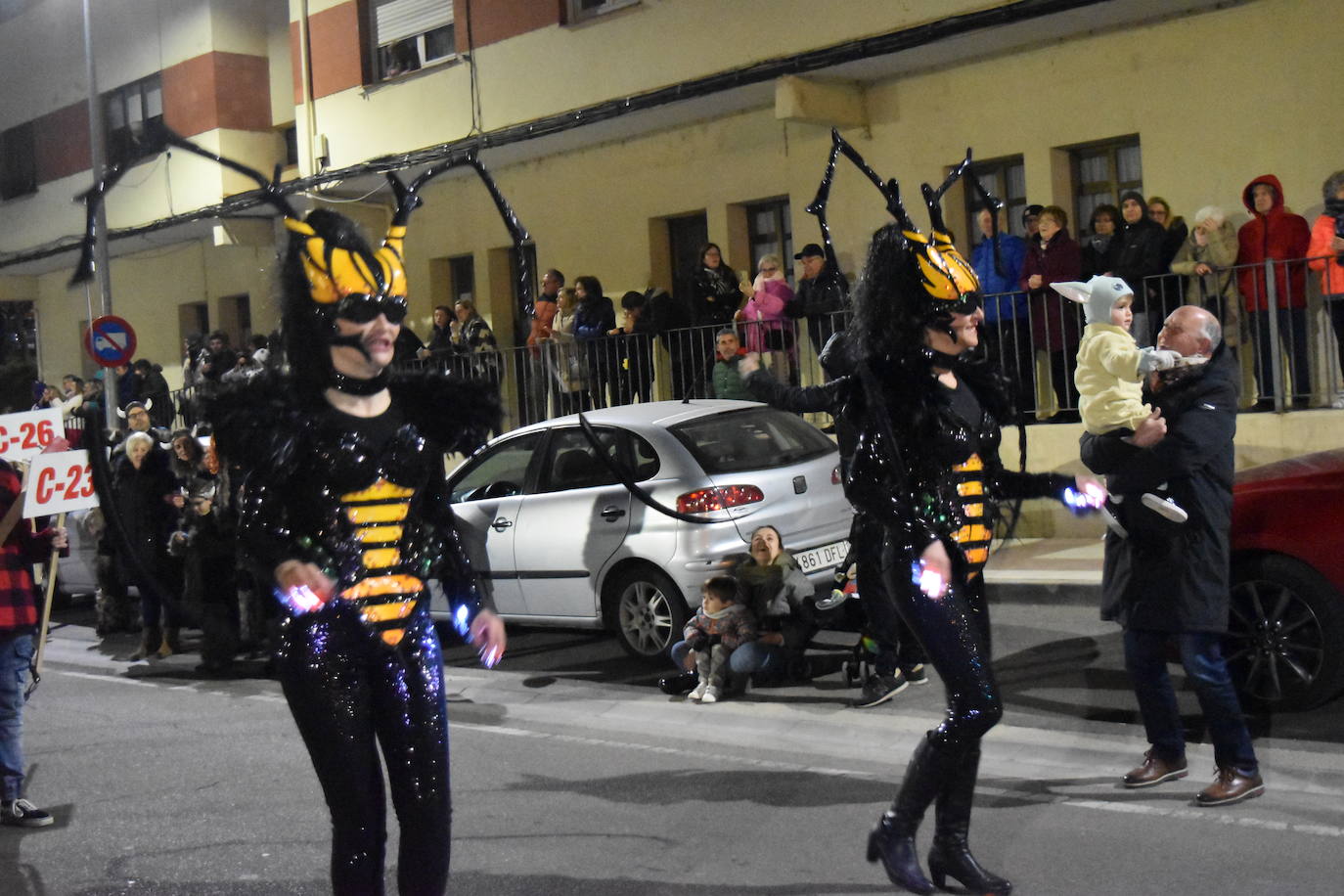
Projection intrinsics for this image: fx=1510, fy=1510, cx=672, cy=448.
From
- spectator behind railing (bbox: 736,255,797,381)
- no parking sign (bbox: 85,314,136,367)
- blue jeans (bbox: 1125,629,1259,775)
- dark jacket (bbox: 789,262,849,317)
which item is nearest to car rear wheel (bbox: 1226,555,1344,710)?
blue jeans (bbox: 1125,629,1259,775)

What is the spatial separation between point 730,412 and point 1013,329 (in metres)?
3.70

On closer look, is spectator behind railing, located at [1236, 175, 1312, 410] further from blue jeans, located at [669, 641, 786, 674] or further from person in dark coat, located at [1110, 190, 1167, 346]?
blue jeans, located at [669, 641, 786, 674]

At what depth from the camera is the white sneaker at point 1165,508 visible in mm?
5934

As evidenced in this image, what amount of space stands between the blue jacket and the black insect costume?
8.02m

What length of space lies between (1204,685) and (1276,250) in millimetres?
6562

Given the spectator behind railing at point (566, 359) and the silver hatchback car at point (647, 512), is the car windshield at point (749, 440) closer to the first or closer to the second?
the silver hatchback car at point (647, 512)

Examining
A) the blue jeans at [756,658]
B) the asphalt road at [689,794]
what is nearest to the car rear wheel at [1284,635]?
the asphalt road at [689,794]

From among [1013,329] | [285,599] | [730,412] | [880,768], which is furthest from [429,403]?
[1013,329]

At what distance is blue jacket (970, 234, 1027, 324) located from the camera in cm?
1288

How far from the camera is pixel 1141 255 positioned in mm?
11852

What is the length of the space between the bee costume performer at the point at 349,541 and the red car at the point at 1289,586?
4.50 m

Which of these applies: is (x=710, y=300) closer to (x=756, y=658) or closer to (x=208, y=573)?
(x=208, y=573)

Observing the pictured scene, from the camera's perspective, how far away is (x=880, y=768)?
23.0 feet

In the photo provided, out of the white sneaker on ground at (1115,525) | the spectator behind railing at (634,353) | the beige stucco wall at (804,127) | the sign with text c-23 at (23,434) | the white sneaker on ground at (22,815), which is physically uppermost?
the beige stucco wall at (804,127)
